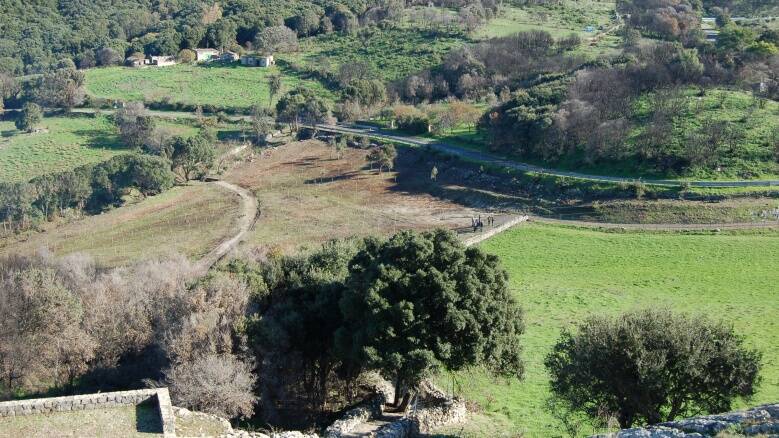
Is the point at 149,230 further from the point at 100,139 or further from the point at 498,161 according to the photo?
the point at 100,139

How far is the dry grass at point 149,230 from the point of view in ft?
194

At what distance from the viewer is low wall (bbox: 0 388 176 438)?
21.4 meters

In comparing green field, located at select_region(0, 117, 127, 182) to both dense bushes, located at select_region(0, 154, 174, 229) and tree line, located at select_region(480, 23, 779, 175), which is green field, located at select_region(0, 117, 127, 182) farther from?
tree line, located at select_region(480, 23, 779, 175)

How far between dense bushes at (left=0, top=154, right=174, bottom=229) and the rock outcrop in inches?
2643

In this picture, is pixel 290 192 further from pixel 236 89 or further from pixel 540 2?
pixel 540 2

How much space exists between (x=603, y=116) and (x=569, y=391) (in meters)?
55.0

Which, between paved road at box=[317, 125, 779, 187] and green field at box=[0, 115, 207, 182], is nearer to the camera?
Answer: paved road at box=[317, 125, 779, 187]

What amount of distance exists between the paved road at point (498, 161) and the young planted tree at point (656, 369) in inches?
1659

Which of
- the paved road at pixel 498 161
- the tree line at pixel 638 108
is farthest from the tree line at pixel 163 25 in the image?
the tree line at pixel 638 108

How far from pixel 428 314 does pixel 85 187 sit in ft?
197

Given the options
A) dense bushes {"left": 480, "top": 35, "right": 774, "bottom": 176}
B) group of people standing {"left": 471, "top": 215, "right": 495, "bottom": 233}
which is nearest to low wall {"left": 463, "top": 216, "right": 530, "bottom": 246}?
group of people standing {"left": 471, "top": 215, "right": 495, "bottom": 233}

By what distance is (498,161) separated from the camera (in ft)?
247

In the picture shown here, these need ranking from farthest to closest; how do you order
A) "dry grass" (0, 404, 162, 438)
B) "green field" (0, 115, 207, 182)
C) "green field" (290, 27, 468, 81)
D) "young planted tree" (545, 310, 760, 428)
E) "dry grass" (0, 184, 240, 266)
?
"green field" (290, 27, 468, 81) → "green field" (0, 115, 207, 182) → "dry grass" (0, 184, 240, 266) → "young planted tree" (545, 310, 760, 428) → "dry grass" (0, 404, 162, 438)

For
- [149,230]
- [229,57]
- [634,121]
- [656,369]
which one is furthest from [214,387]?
[229,57]
